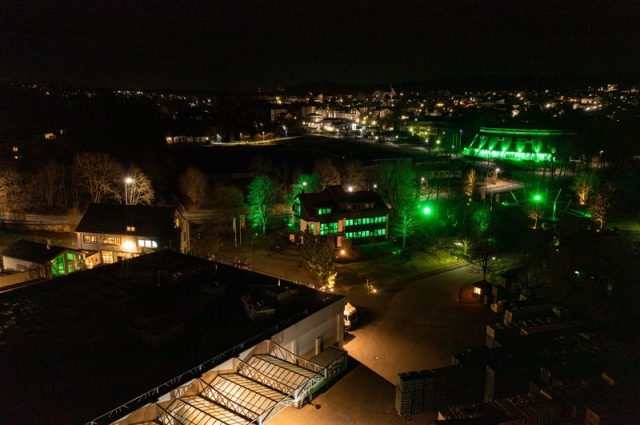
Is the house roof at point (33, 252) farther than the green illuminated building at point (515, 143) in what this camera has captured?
No

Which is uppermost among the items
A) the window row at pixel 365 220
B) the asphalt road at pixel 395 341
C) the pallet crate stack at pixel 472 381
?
the window row at pixel 365 220

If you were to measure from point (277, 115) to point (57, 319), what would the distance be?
59927 millimetres

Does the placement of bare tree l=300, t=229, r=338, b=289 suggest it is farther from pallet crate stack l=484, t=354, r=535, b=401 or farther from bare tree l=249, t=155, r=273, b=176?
bare tree l=249, t=155, r=273, b=176

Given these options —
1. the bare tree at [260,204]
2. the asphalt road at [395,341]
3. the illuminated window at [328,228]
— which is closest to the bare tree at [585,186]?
the asphalt road at [395,341]

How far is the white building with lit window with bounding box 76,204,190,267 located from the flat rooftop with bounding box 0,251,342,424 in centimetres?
336

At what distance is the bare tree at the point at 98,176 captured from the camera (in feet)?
61.9

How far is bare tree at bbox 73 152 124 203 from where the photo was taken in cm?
1888

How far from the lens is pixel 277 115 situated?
64.9 meters

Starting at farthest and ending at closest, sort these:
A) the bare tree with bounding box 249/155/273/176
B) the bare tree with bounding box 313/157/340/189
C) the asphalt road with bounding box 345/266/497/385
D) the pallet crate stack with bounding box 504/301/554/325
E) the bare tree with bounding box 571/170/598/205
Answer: the bare tree with bounding box 249/155/273/176 < the bare tree with bounding box 313/157/340/189 < the bare tree with bounding box 571/170/598/205 < the pallet crate stack with bounding box 504/301/554/325 < the asphalt road with bounding box 345/266/497/385

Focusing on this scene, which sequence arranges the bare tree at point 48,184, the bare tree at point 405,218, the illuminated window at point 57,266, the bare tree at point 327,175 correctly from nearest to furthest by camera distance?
the illuminated window at point 57,266
the bare tree at point 405,218
the bare tree at point 48,184
the bare tree at point 327,175

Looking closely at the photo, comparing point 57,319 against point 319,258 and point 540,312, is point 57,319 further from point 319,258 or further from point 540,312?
point 540,312

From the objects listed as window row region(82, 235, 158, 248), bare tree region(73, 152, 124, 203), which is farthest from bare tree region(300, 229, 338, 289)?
bare tree region(73, 152, 124, 203)

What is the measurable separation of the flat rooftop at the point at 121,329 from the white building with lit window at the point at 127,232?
11.0 ft

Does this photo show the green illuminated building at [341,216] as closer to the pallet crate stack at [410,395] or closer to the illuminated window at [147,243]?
the illuminated window at [147,243]
